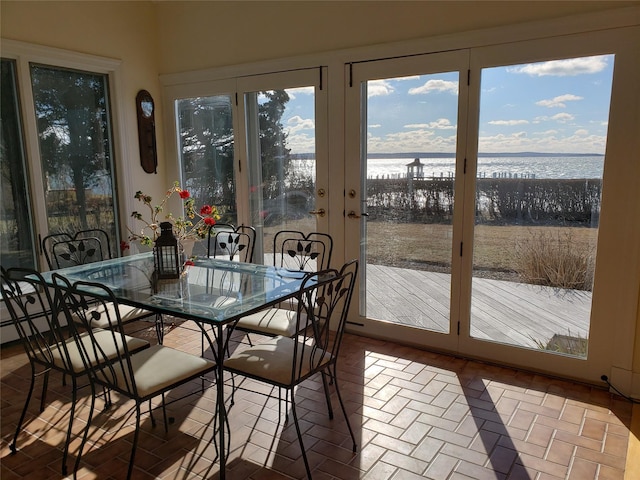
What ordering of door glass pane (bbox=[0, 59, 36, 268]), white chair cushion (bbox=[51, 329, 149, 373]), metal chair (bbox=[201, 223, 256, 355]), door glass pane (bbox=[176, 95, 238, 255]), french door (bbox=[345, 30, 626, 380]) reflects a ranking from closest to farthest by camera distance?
white chair cushion (bbox=[51, 329, 149, 373])
metal chair (bbox=[201, 223, 256, 355])
french door (bbox=[345, 30, 626, 380])
door glass pane (bbox=[0, 59, 36, 268])
door glass pane (bbox=[176, 95, 238, 255])

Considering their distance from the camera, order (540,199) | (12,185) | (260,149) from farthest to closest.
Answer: (260,149) → (12,185) → (540,199)

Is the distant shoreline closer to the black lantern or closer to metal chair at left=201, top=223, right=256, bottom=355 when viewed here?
metal chair at left=201, top=223, right=256, bottom=355

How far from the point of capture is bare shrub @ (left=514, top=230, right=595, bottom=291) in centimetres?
284

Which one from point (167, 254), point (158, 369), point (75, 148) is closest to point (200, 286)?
point (167, 254)

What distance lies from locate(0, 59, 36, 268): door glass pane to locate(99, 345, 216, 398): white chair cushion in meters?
1.98

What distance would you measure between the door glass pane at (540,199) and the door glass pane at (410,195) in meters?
A: 0.24

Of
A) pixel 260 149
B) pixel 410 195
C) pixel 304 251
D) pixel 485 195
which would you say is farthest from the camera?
pixel 260 149

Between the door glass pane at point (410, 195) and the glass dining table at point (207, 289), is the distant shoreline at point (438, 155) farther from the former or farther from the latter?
the glass dining table at point (207, 289)

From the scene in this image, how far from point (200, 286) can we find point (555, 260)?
2.18 m

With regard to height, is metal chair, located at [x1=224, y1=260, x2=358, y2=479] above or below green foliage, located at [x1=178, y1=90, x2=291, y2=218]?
below

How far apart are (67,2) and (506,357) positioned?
13.9 feet

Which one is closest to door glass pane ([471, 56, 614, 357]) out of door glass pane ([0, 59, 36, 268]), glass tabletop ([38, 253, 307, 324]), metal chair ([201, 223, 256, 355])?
glass tabletop ([38, 253, 307, 324])

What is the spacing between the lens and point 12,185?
3512 mm

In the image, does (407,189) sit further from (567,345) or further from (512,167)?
(567,345)
